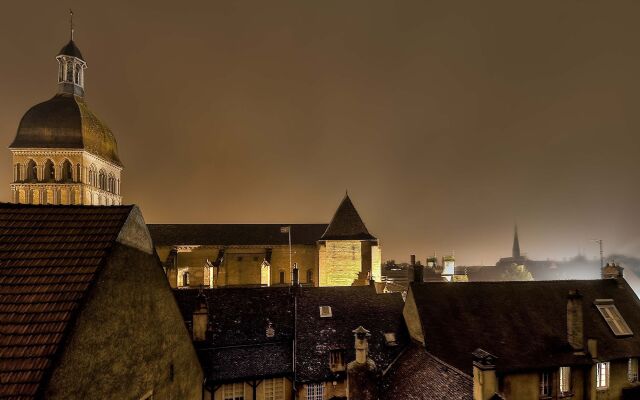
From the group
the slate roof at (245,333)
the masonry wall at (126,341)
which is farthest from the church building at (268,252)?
the masonry wall at (126,341)

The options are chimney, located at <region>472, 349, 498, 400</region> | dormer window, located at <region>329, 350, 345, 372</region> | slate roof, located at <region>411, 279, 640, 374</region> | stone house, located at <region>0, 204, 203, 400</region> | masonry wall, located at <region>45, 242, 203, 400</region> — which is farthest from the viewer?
dormer window, located at <region>329, 350, 345, 372</region>

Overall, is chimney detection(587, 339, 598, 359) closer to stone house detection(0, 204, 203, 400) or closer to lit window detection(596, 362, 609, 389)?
lit window detection(596, 362, 609, 389)

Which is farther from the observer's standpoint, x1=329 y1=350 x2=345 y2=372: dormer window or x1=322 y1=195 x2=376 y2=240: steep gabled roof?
x1=322 y1=195 x2=376 y2=240: steep gabled roof

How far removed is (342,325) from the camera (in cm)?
2294

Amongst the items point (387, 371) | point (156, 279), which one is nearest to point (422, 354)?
point (387, 371)

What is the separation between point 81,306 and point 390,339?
18614 millimetres

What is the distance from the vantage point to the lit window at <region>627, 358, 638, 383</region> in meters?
19.0

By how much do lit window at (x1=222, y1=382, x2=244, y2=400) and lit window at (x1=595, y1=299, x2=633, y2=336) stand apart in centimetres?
2166

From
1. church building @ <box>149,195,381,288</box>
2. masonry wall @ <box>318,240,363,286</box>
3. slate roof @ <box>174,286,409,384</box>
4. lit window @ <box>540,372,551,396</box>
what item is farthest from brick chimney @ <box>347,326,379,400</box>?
masonry wall @ <box>318,240,363,286</box>

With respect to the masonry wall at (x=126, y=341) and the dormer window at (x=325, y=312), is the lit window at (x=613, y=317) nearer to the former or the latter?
the dormer window at (x=325, y=312)

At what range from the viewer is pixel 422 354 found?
18984 millimetres

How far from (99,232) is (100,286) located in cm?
168

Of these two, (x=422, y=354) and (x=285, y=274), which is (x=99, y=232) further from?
(x=285, y=274)

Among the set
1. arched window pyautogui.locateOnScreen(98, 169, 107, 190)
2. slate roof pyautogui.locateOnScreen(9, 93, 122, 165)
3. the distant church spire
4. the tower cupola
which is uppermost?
the tower cupola
